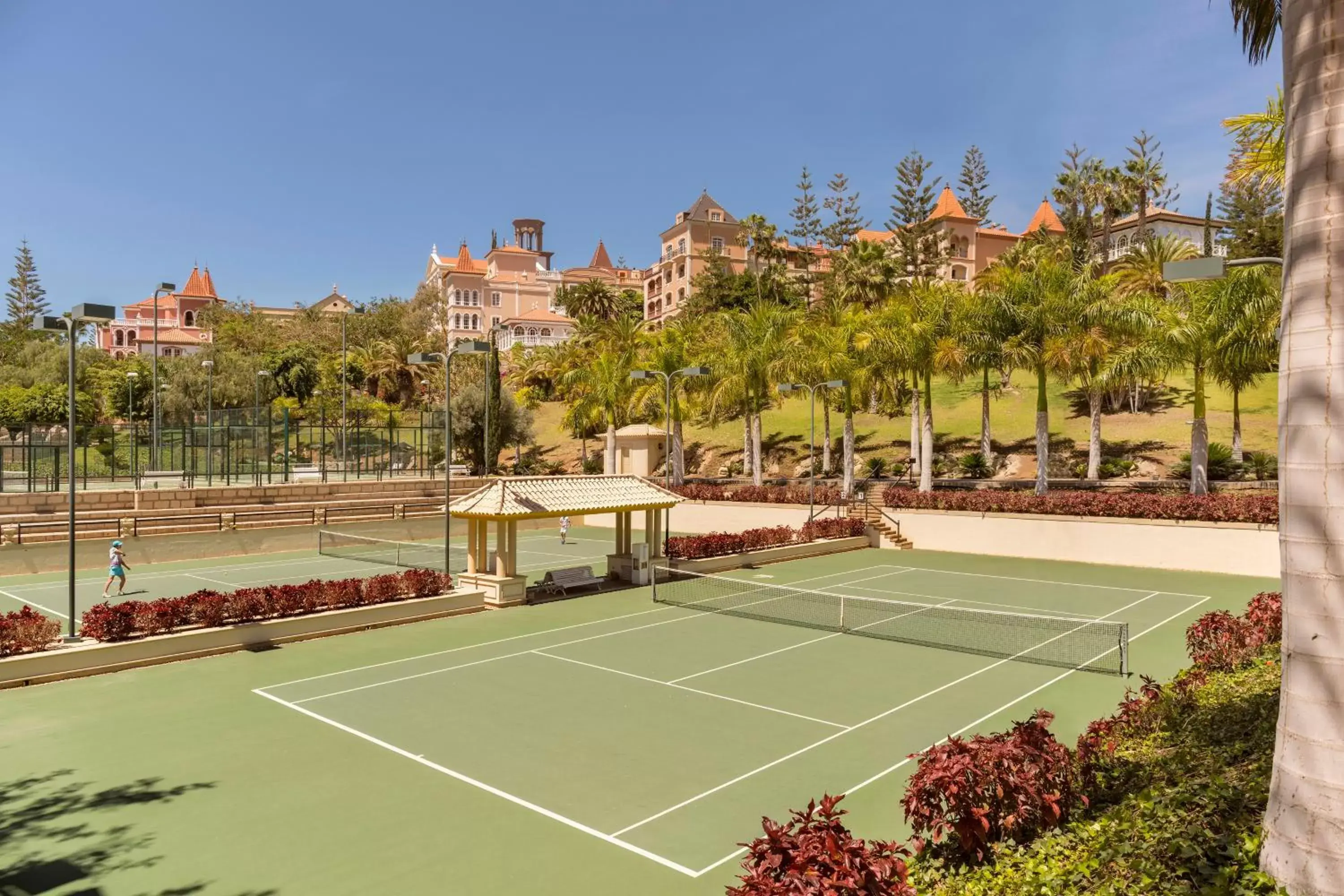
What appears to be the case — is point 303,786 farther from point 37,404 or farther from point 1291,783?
point 37,404

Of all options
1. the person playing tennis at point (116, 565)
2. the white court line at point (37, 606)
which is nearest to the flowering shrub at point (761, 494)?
the person playing tennis at point (116, 565)

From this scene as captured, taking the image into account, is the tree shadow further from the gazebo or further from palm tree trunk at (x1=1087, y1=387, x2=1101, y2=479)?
palm tree trunk at (x1=1087, y1=387, x2=1101, y2=479)

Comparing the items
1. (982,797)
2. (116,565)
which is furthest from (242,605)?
(982,797)

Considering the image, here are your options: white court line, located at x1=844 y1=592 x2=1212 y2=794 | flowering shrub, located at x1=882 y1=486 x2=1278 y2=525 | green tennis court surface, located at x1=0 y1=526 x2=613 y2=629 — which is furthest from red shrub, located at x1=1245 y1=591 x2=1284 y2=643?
green tennis court surface, located at x1=0 y1=526 x2=613 y2=629

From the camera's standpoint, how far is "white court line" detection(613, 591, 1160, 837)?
10.2 m

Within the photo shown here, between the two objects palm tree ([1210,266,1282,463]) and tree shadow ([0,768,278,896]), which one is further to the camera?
palm tree ([1210,266,1282,463])

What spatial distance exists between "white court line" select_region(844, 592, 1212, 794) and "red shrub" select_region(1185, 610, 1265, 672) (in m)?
2.57

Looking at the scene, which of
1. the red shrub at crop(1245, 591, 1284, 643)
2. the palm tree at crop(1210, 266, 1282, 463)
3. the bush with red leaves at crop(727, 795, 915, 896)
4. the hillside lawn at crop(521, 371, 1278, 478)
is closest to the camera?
the bush with red leaves at crop(727, 795, 915, 896)

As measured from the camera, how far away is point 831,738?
13.0 m

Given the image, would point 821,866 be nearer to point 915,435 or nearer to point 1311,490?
point 1311,490

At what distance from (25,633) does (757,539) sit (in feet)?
73.2

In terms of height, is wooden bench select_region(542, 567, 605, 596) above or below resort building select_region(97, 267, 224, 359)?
below

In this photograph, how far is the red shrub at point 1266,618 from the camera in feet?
44.9

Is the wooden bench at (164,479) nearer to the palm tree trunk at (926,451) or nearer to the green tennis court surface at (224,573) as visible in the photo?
the green tennis court surface at (224,573)
